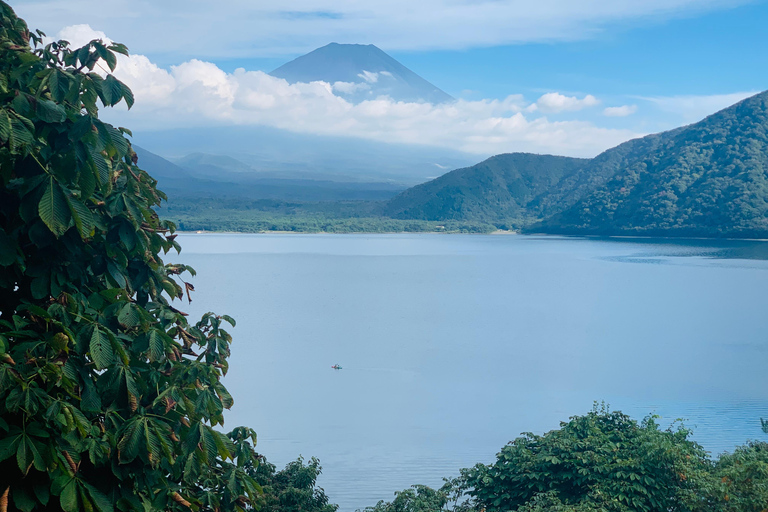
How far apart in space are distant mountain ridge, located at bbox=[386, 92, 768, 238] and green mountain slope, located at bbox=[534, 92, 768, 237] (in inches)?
3.8

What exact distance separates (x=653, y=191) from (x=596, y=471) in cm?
6909

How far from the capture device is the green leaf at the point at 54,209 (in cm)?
258

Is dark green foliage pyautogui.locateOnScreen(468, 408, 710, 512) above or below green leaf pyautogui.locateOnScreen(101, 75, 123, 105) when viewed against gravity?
below

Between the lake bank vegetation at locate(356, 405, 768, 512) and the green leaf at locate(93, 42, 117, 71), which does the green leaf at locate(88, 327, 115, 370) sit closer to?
the green leaf at locate(93, 42, 117, 71)

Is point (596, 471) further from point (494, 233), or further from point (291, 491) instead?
point (494, 233)

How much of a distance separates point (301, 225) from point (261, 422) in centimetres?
8469

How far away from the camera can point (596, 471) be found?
5.78m

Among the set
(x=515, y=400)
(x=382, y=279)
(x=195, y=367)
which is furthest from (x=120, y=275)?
(x=382, y=279)

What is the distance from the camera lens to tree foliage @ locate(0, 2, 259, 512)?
2.51 meters

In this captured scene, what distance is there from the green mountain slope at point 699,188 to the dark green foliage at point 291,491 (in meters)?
58.1

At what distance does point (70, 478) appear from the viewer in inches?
98.5

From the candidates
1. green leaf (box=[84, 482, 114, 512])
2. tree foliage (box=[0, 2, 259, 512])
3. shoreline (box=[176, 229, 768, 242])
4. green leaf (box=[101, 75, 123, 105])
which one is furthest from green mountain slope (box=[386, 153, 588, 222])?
green leaf (box=[84, 482, 114, 512])

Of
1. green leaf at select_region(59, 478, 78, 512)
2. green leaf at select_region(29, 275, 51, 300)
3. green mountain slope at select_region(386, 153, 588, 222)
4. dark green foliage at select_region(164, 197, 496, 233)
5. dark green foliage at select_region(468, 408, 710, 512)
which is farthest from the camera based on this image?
green mountain slope at select_region(386, 153, 588, 222)

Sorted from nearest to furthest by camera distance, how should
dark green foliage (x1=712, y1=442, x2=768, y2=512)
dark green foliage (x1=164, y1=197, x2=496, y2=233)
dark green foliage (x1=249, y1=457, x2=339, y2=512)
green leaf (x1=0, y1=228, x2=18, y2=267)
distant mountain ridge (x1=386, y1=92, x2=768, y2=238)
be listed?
1. green leaf (x1=0, y1=228, x2=18, y2=267)
2. dark green foliage (x1=712, y1=442, x2=768, y2=512)
3. dark green foliage (x1=249, y1=457, x2=339, y2=512)
4. distant mountain ridge (x1=386, y1=92, x2=768, y2=238)
5. dark green foliage (x1=164, y1=197, x2=496, y2=233)
